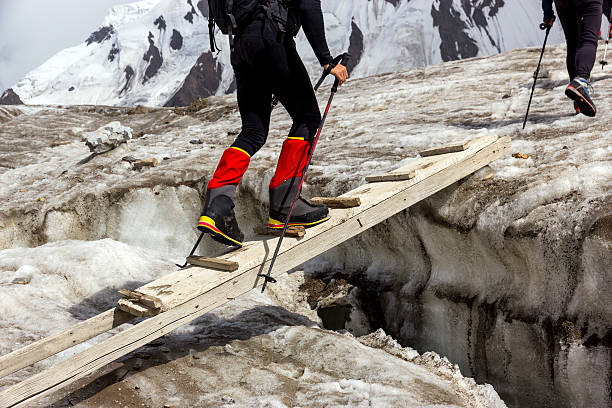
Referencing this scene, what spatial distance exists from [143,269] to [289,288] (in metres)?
1.59

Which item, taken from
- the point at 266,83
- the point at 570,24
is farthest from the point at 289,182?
the point at 570,24

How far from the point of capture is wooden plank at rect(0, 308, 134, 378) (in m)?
2.62

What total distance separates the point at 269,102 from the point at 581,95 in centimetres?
338

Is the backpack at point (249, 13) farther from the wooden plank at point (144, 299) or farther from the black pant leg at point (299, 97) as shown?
the wooden plank at point (144, 299)

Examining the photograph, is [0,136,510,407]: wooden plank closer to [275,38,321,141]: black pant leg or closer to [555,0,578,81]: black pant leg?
[275,38,321,141]: black pant leg

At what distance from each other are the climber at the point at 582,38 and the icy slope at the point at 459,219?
1.09 feet

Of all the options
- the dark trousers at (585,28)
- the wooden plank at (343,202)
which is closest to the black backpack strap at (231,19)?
the wooden plank at (343,202)

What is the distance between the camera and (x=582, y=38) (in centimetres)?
562

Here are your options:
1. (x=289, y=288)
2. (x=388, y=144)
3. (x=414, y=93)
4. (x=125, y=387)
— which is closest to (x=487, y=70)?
(x=414, y=93)

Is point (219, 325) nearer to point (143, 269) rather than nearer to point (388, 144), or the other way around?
point (143, 269)

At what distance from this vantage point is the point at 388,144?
665 cm

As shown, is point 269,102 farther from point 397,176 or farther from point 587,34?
point 587,34

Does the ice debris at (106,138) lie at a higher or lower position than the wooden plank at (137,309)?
higher

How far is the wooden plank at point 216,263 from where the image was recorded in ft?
10.5
